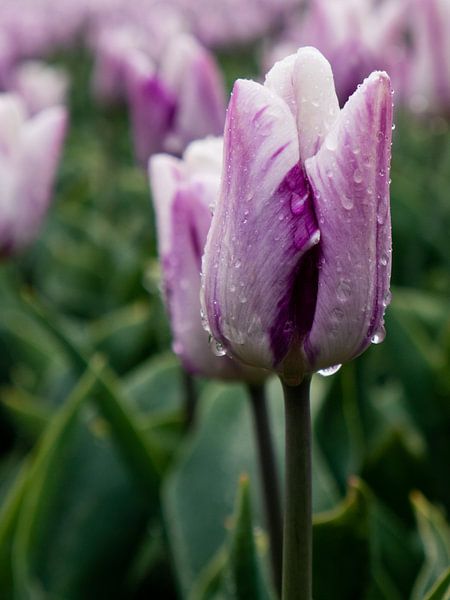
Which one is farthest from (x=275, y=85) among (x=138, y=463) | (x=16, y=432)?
(x=16, y=432)

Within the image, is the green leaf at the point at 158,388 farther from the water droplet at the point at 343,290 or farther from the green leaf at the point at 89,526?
the water droplet at the point at 343,290

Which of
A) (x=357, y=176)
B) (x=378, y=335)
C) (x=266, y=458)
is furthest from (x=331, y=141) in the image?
(x=266, y=458)

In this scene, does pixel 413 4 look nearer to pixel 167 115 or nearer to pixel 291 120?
pixel 167 115

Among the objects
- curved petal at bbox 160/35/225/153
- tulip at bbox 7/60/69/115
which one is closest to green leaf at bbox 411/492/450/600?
curved petal at bbox 160/35/225/153

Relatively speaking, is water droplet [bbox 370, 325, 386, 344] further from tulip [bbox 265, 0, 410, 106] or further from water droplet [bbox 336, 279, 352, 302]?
tulip [bbox 265, 0, 410, 106]

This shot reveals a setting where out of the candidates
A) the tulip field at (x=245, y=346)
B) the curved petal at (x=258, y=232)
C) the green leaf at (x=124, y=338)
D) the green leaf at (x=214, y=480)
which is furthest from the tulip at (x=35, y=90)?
the curved petal at (x=258, y=232)

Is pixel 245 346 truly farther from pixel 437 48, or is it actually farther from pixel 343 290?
pixel 437 48

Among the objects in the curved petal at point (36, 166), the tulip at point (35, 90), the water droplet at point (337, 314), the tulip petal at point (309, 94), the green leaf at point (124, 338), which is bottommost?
the green leaf at point (124, 338)
